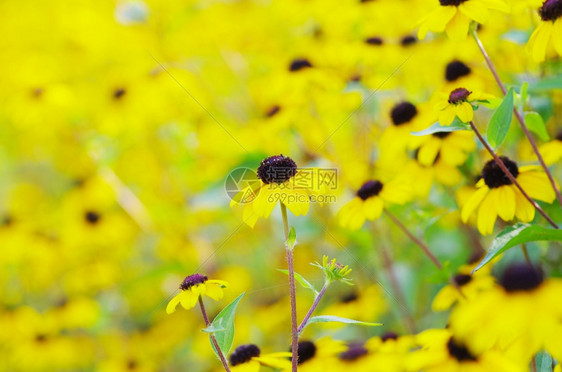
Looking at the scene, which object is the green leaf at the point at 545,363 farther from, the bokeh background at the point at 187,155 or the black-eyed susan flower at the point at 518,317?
the bokeh background at the point at 187,155

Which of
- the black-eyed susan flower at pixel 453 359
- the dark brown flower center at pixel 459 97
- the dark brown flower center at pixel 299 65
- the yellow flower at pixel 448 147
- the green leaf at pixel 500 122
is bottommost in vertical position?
the black-eyed susan flower at pixel 453 359

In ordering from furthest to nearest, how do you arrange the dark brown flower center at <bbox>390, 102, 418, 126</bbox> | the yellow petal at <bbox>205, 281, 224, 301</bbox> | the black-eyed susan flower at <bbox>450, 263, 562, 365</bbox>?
the dark brown flower center at <bbox>390, 102, 418, 126</bbox>, the yellow petal at <bbox>205, 281, 224, 301</bbox>, the black-eyed susan flower at <bbox>450, 263, 562, 365</bbox>

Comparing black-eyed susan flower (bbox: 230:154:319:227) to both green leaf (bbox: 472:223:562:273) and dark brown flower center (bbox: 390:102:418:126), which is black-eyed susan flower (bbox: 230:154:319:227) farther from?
dark brown flower center (bbox: 390:102:418:126)

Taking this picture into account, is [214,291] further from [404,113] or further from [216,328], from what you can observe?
[404,113]

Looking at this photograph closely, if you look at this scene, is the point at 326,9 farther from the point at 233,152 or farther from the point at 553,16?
the point at 553,16

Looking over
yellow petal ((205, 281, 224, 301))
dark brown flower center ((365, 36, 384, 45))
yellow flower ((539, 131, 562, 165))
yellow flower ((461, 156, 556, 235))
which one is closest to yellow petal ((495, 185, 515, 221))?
yellow flower ((461, 156, 556, 235))

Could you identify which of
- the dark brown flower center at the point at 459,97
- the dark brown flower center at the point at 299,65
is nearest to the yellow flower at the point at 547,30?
the dark brown flower center at the point at 459,97
